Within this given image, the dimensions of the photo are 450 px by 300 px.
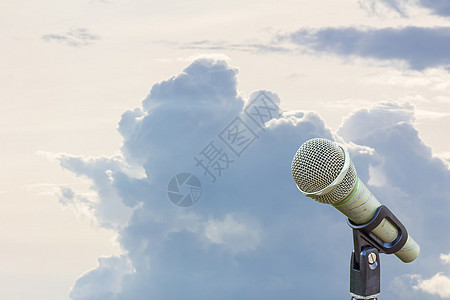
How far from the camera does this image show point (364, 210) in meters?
12.0

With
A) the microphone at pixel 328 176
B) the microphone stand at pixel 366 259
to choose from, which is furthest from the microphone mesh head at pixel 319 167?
the microphone stand at pixel 366 259

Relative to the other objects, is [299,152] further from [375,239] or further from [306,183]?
[375,239]

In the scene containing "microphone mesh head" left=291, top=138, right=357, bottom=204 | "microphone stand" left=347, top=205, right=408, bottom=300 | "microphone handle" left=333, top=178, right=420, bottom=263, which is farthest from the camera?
"microphone stand" left=347, top=205, right=408, bottom=300

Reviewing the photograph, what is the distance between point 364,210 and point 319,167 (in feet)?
5.46

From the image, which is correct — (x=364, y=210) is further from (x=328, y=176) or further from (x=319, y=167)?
(x=319, y=167)

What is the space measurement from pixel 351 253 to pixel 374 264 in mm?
463

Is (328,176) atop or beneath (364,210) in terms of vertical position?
beneath

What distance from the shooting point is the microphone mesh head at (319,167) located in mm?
10930

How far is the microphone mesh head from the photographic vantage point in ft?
35.9

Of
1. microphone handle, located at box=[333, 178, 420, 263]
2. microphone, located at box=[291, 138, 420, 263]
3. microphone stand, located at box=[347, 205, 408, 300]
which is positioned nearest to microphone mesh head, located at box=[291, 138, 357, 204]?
microphone, located at box=[291, 138, 420, 263]

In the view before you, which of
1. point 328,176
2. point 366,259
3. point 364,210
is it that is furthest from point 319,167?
point 366,259

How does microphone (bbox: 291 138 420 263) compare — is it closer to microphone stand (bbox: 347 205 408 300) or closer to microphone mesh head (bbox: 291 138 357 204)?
microphone mesh head (bbox: 291 138 357 204)

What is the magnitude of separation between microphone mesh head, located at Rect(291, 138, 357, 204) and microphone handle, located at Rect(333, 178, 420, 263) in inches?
17.4

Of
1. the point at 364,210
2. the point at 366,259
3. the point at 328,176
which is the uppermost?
the point at 364,210
